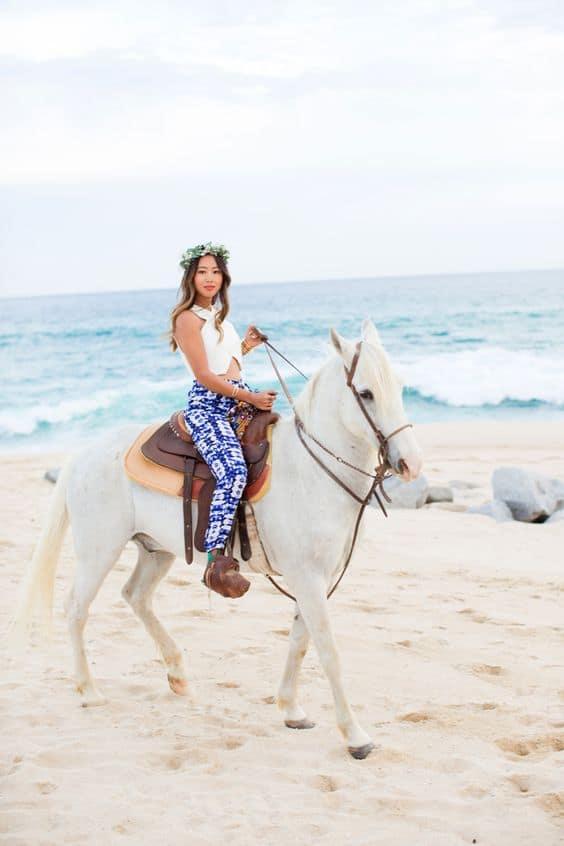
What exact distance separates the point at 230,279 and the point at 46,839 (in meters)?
2.60

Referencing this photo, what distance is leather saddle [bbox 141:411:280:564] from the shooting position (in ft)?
13.0

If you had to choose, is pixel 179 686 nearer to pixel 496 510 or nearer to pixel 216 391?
pixel 216 391

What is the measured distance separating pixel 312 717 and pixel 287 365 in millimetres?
23287

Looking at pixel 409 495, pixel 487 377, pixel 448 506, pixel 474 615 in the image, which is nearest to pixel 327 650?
pixel 474 615

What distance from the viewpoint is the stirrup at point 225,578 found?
372cm

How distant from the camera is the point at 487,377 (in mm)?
23359

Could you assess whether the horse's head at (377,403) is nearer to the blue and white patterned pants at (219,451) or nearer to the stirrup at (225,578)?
the blue and white patterned pants at (219,451)

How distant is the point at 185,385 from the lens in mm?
24469

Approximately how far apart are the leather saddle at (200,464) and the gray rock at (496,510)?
4727 mm

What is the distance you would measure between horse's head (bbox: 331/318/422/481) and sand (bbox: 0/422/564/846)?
1292 millimetres

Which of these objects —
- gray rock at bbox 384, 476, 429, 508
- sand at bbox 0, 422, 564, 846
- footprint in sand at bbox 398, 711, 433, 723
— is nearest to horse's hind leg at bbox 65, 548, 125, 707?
sand at bbox 0, 422, 564, 846

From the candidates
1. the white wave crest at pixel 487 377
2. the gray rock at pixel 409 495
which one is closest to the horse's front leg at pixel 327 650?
the gray rock at pixel 409 495

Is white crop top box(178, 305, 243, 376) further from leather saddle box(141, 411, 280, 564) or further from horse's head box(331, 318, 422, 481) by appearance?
horse's head box(331, 318, 422, 481)

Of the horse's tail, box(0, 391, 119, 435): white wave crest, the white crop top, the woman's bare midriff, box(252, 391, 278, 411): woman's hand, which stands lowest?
box(0, 391, 119, 435): white wave crest
